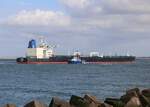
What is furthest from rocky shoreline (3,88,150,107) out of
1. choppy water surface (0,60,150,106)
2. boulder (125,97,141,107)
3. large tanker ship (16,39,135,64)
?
large tanker ship (16,39,135,64)

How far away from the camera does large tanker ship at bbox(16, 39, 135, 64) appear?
14425 cm

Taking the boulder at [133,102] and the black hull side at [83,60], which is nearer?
the boulder at [133,102]

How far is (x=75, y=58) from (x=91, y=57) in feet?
19.6

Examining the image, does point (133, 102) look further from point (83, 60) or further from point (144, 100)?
point (83, 60)

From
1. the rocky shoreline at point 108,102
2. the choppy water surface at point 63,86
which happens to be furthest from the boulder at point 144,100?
the choppy water surface at point 63,86

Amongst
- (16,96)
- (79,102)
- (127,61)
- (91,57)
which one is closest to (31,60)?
(91,57)

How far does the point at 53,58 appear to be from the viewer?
146 m

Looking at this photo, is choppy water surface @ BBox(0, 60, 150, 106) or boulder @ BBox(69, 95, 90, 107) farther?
choppy water surface @ BBox(0, 60, 150, 106)

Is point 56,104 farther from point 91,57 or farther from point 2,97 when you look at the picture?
point 91,57

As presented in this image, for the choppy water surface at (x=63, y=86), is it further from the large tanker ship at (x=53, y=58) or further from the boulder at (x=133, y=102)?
the large tanker ship at (x=53, y=58)

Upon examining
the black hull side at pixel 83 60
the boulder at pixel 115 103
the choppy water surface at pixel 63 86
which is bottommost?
the choppy water surface at pixel 63 86

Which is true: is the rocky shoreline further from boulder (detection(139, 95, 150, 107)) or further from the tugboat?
the tugboat

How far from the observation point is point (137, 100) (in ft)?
70.2

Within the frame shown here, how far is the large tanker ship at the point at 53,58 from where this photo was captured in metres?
144
